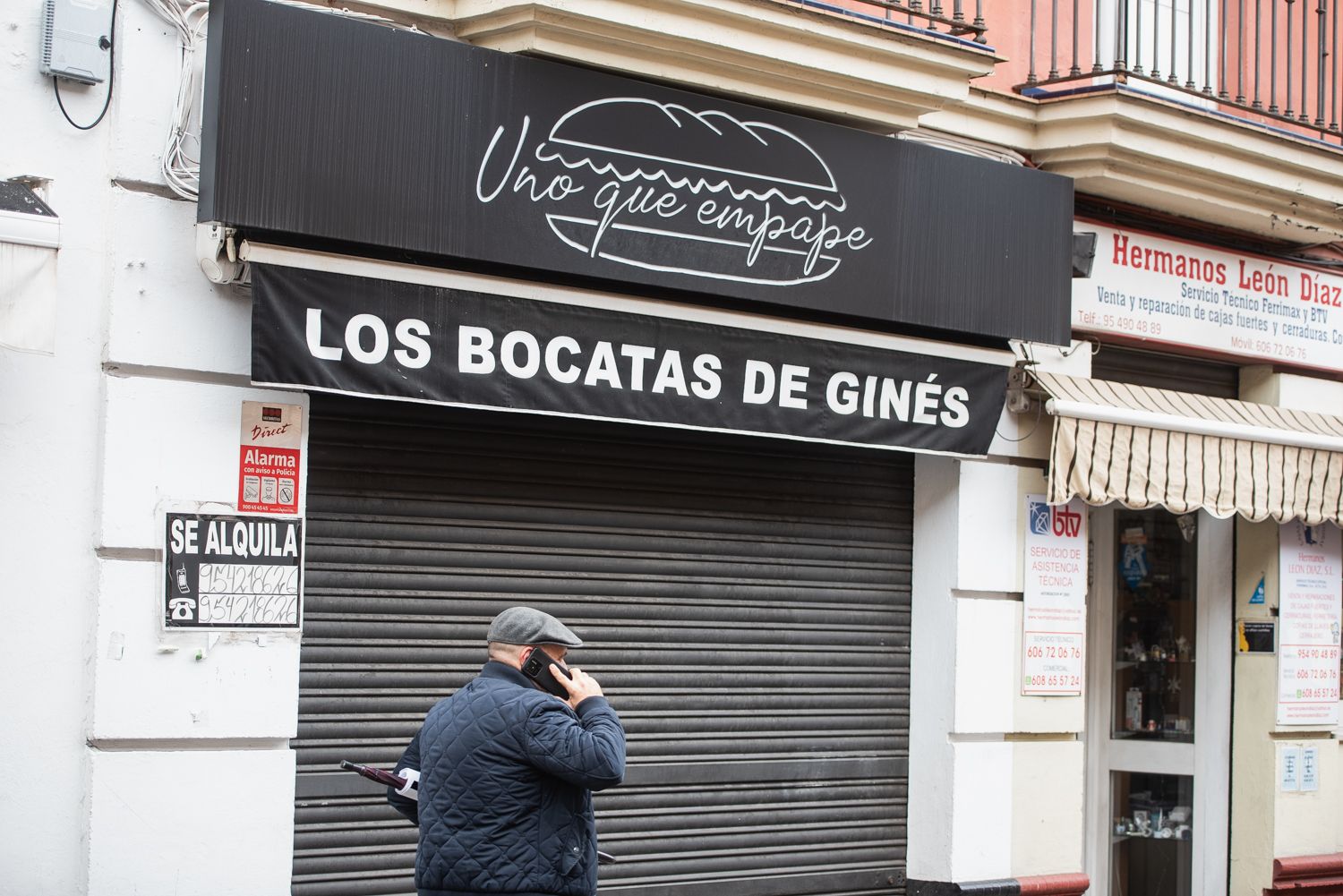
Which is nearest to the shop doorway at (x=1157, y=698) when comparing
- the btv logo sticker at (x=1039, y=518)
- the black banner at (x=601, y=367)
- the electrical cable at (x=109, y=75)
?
the btv logo sticker at (x=1039, y=518)

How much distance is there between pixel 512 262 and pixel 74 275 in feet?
5.41

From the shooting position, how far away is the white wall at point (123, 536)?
18.5 feet

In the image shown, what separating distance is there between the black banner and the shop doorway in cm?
249

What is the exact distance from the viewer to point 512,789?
4902 mm

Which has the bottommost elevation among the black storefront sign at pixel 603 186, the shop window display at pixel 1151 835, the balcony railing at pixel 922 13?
the shop window display at pixel 1151 835

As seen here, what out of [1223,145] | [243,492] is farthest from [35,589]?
[1223,145]

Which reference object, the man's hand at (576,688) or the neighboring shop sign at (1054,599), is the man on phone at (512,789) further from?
the neighboring shop sign at (1054,599)

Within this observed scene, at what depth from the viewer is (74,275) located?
5.79 m

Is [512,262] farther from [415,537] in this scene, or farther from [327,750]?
[327,750]

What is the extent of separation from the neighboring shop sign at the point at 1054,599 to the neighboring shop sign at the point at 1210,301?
1.03 meters

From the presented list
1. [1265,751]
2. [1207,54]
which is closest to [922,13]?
[1207,54]

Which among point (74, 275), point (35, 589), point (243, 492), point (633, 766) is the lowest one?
point (633, 766)

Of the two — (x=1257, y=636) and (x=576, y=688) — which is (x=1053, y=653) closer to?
(x=1257, y=636)

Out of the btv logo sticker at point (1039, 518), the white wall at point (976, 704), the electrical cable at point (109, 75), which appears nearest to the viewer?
the electrical cable at point (109, 75)
